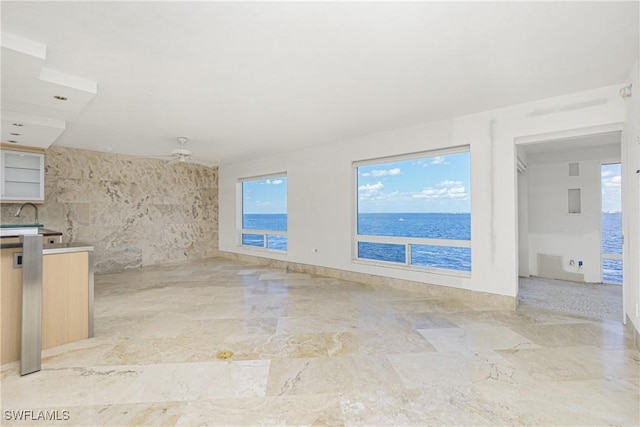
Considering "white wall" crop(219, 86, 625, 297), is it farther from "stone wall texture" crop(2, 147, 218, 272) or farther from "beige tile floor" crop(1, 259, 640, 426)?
"stone wall texture" crop(2, 147, 218, 272)

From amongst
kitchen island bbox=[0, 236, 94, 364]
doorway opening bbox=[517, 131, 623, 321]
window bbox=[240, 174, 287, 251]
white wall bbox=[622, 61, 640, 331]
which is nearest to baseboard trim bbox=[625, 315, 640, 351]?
white wall bbox=[622, 61, 640, 331]

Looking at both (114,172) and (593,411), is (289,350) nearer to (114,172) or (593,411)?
(593,411)

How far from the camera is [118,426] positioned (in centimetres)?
167

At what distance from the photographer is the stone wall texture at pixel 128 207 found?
566cm

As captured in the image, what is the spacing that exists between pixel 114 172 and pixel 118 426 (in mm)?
6093

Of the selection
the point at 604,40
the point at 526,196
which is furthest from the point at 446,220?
the point at 604,40

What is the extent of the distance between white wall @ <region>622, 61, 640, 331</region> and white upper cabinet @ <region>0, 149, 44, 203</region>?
8024mm

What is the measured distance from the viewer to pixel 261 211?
313 inches

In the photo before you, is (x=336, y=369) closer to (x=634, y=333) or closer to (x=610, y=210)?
(x=634, y=333)

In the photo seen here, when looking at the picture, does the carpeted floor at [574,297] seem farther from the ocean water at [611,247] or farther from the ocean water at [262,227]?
the ocean water at [262,227]

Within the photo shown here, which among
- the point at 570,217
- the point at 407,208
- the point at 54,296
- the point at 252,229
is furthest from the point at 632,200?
the point at 252,229

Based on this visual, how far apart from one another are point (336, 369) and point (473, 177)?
3079mm

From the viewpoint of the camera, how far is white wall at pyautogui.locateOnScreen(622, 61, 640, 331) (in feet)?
8.41

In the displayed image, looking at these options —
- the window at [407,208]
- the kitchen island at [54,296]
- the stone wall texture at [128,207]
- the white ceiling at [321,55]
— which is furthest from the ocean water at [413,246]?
the kitchen island at [54,296]
